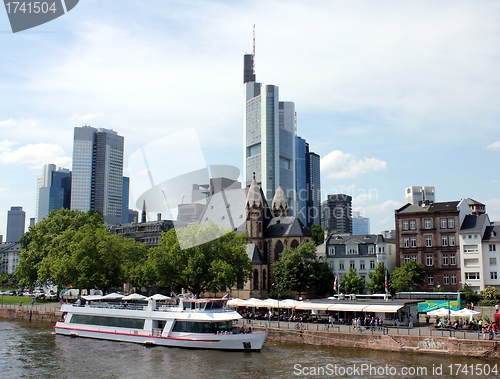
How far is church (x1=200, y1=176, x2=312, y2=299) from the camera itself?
345 ft

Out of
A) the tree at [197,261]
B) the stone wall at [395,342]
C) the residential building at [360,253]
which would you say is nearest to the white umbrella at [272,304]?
the stone wall at [395,342]

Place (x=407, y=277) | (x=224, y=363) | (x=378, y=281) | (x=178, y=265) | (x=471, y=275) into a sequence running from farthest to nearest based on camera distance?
(x=378, y=281), (x=471, y=275), (x=407, y=277), (x=178, y=265), (x=224, y=363)

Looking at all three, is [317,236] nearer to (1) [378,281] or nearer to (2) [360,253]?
(2) [360,253]

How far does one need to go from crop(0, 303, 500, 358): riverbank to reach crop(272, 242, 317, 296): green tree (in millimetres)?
30849

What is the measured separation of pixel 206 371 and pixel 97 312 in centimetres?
2471

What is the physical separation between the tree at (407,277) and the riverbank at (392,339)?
27936 millimetres

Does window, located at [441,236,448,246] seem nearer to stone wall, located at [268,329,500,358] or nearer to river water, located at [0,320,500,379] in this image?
stone wall, located at [268,329,500,358]

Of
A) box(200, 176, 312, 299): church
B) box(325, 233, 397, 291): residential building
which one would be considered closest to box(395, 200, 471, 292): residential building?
box(325, 233, 397, 291): residential building

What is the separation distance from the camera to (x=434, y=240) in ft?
285

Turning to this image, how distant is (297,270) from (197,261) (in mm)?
23713

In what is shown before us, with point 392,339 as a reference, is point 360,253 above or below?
above

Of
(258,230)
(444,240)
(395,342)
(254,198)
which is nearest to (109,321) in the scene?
(395,342)

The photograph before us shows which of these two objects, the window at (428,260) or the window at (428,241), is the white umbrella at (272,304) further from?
the window at (428,241)

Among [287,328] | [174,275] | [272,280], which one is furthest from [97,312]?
[272,280]
